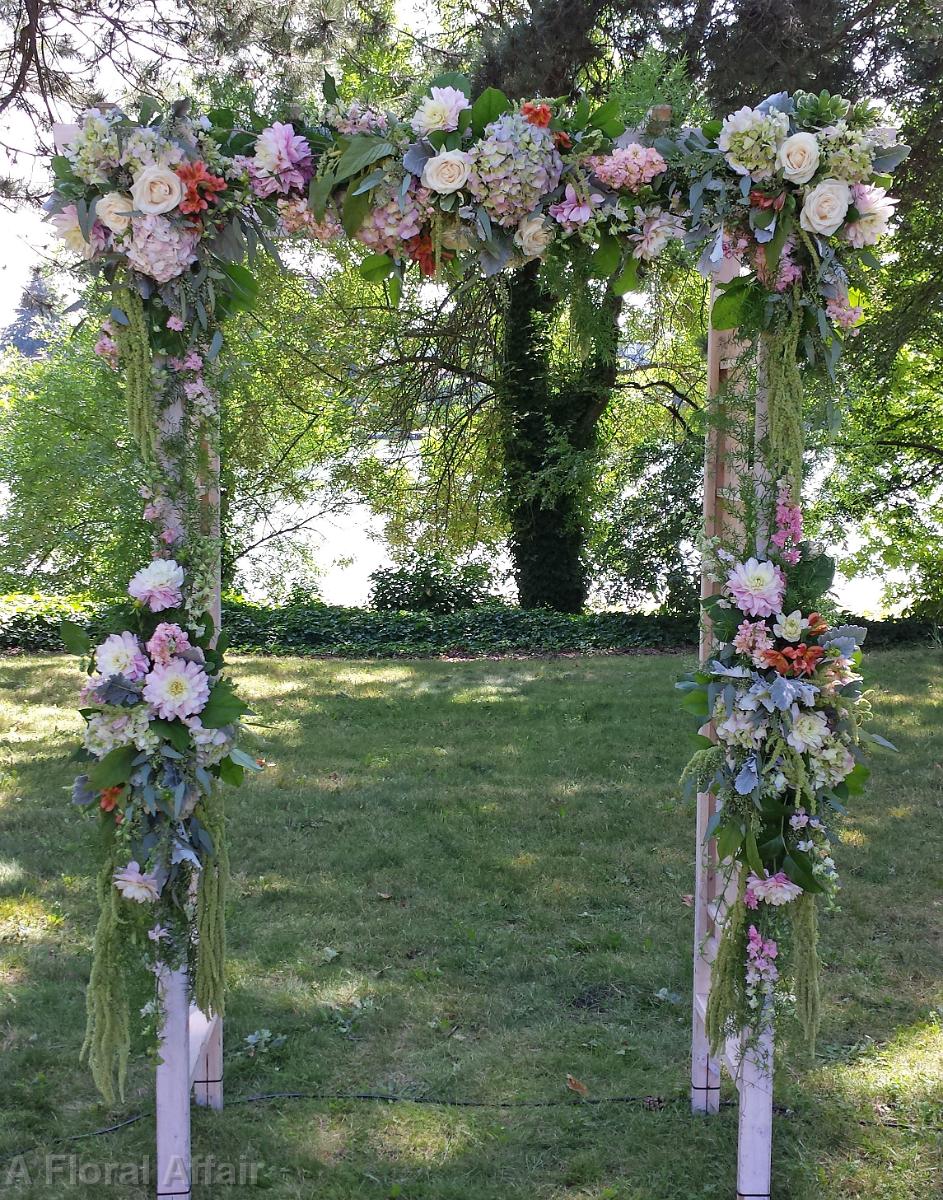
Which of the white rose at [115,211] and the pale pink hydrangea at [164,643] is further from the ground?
the white rose at [115,211]

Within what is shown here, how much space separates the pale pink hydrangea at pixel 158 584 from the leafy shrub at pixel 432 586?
9.47 metres

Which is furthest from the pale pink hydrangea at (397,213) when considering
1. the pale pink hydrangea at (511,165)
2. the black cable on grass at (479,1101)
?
the black cable on grass at (479,1101)

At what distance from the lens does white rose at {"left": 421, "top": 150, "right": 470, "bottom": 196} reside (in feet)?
7.54

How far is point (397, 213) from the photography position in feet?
7.88

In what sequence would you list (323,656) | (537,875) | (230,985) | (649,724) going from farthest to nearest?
(323,656) → (649,724) → (537,875) → (230,985)

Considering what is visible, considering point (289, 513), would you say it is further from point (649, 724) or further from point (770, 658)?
point (770, 658)

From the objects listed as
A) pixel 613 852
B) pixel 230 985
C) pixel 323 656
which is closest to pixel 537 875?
pixel 613 852

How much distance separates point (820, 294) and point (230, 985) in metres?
2.81

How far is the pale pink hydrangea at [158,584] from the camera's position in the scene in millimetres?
2379

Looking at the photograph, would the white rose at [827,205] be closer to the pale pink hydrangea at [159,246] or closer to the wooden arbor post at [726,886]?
the wooden arbor post at [726,886]

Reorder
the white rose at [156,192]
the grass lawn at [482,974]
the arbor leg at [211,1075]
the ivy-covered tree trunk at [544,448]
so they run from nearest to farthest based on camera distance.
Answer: the white rose at [156,192]
the grass lawn at [482,974]
the arbor leg at [211,1075]
the ivy-covered tree trunk at [544,448]

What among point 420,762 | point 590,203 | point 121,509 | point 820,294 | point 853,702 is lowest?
point 420,762

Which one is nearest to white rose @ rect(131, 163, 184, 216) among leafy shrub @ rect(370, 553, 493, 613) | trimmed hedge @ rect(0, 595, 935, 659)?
trimmed hedge @ rect(0, 595, 935, 659)

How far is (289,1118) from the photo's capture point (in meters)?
2.88
